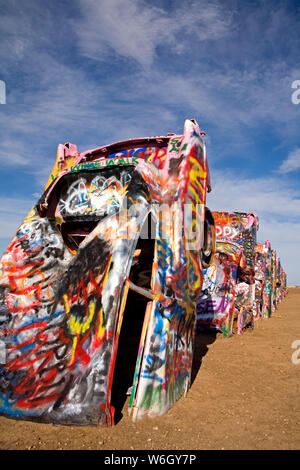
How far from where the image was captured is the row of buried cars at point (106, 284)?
3535 millimetres

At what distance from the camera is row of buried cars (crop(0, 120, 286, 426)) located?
11.6 ft

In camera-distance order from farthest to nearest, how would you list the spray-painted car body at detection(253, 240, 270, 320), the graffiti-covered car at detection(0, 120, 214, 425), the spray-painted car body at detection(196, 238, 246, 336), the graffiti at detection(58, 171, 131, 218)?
the spray-painted car body at detection(253, 240, 270, 320) → the spray-painted car body at detection(196, 238, 246, 336) → the graffiti at detection(58, 171, 131, 218) → the graffiti-covered car at detection(0, 120, 214, 425)

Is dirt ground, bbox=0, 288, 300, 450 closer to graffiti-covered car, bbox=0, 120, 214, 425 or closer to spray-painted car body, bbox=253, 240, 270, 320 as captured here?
graffiti-covered car, bbox=0, 120, 214, 425

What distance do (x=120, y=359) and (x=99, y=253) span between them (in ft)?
7.19

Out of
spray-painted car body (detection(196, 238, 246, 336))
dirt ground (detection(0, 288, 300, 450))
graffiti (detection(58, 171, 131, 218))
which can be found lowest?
dirt ground (detection(0, 288, 300, 450))

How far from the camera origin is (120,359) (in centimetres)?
540

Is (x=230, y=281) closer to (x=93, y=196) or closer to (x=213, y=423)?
(x=93, y=196)

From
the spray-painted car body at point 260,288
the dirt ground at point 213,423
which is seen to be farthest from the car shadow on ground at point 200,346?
the spray-painted car body at point 260,288

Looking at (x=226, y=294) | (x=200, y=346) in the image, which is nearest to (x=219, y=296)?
(x=226, y=294)

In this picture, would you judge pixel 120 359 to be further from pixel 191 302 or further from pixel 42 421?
pixel 42 421

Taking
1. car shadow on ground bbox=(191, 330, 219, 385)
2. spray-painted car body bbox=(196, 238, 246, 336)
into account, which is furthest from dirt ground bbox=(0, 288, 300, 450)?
spray-painted car body bbox=(196, 238, 246, 336)

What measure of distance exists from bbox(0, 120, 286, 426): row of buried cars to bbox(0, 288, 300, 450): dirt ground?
0.50 feet

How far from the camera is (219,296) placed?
10.8m

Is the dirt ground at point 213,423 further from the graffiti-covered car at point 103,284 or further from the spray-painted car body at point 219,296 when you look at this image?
the spray-painted car body at point 219,296
